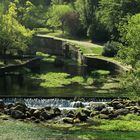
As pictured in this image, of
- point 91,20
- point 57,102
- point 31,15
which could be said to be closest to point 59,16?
point 31,15

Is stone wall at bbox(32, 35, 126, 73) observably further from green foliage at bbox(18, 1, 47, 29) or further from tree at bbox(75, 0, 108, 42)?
tree at bbox(75, 0, 108, 42)

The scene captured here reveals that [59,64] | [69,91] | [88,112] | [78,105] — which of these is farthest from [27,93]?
[59,64]

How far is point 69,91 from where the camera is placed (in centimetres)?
7294

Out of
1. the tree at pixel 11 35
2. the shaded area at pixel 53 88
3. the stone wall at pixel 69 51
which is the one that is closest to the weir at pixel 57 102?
the shaded area at pixel 53 88

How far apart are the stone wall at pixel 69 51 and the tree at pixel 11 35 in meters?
14.1

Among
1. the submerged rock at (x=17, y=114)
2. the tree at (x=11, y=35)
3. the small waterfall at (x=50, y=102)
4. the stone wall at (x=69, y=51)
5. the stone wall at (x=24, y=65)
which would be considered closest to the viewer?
the submerged rock at (x=17, y=114)

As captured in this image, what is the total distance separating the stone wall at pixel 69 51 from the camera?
95438mm

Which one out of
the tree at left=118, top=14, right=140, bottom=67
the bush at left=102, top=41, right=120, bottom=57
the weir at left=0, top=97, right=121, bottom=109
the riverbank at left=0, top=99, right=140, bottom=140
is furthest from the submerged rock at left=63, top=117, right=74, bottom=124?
the bush at left=102, top=41, right=120, bottom=57

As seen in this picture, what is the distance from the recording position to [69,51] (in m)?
117

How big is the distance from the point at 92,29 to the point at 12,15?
26130 millimetres

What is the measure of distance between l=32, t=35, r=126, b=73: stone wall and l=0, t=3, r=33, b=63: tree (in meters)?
14.1

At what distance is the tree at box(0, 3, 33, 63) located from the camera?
297 ft

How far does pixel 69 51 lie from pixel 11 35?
26672mm

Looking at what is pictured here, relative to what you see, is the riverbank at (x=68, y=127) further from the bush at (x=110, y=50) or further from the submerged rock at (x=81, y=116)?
the bush at (x=110, y=50)
